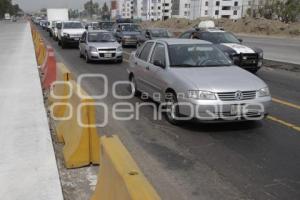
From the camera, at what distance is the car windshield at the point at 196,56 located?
8195mm

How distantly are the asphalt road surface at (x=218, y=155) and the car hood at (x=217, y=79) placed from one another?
31.5 inches

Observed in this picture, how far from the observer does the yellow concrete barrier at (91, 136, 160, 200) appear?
2.54m

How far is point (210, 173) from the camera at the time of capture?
5.25 meters

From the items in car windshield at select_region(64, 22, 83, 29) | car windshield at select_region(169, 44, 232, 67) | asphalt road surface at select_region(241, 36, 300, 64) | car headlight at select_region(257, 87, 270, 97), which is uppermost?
car windshield at select_region(169, 44, 232, 67)

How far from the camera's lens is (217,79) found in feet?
23.7

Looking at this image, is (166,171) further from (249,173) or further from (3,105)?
(3,105)

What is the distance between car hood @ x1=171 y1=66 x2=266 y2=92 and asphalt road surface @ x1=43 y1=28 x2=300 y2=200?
800mm

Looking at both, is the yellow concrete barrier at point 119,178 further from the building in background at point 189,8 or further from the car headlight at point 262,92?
the building in background at point 189,8

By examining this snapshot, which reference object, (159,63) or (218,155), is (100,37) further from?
(218,155)

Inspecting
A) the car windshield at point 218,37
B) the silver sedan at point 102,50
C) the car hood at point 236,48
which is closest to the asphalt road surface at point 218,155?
the car hood at point 236,48

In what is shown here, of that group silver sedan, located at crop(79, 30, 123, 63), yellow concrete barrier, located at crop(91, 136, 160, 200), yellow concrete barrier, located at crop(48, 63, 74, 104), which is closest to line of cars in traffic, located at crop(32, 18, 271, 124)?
yellow concrete barrier, located at crop(48, 63, 74, 104)

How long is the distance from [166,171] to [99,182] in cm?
187

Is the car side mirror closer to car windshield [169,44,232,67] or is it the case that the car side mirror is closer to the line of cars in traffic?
the line of cars in traffic

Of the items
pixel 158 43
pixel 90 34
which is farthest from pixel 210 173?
pixel 90 34
